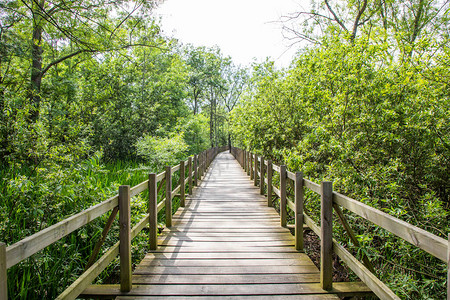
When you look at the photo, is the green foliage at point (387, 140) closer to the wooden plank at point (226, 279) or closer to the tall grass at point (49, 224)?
the wooden plank at point (226, 279)

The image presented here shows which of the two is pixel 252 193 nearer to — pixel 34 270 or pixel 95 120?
pixel 34 270

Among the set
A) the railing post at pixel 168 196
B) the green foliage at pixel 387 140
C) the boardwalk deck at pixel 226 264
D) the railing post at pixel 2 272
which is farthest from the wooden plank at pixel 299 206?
the railing post at pixel 2 272

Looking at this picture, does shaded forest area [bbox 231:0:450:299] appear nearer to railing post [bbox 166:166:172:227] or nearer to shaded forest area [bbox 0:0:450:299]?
shaded forest area [bbox 0:0:450:299]

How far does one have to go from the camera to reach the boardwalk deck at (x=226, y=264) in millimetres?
2824

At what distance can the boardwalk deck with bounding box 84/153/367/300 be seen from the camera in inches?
111

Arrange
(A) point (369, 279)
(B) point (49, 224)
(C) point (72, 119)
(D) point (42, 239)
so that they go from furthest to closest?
(C) point (72, 119), (B) point (49, 224), (A) point (369, 279), (D) point (42, 239)

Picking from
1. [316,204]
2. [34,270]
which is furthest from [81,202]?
[316,204]

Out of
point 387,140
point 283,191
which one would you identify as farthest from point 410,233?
point 387,140

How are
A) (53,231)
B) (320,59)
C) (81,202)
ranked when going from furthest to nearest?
(320,59) < (81,202) < (53,231)

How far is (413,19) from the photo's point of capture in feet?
43.6

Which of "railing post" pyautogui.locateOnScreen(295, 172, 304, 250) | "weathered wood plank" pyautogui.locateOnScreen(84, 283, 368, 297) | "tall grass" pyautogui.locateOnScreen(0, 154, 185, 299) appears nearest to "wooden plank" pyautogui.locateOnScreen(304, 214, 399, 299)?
"weathered wood plank" pyautogui.locateOnScreen(84, 283, 368, 297)

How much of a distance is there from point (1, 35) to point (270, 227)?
308 inches

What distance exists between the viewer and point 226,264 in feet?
11.5

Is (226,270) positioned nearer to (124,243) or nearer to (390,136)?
(124,243)
